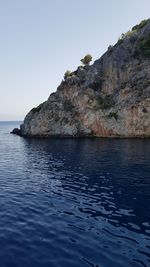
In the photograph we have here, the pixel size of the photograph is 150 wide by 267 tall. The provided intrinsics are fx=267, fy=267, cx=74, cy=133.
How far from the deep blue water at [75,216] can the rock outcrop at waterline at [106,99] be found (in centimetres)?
5241

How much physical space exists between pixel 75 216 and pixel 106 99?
288 ft

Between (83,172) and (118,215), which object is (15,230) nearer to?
(118,215)

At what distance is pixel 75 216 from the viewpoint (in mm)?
23391

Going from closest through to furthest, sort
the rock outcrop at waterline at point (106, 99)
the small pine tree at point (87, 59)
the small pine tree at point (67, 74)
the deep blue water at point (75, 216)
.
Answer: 1. the deep blue water at point (75, 216)
2. the rock outcrop at waterline at point (106, 99)
3. the small pine tree at point (67, 74)
4. the small pine tree at point (87, 59)

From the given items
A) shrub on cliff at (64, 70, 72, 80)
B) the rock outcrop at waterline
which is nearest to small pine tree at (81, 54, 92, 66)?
the rock outcrop at waterline

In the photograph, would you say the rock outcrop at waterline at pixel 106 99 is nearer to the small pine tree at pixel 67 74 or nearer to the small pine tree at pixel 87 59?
the small pine tree at pixel 67 74

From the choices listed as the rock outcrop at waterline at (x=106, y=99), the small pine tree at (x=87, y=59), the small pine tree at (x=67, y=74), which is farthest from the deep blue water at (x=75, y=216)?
the small pine tree at (x=87, y=59)

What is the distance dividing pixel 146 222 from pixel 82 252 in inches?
283

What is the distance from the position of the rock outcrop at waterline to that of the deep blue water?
172 feet

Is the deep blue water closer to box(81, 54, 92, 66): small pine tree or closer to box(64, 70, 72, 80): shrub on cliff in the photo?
box(64, 70, 72, 80): shrub on cliff

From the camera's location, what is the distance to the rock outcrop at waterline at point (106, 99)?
95.7 meters

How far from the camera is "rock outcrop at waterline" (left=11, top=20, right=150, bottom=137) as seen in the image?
314ft

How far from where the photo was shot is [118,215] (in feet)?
77.0

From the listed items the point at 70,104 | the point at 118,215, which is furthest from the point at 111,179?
the point at 70,104
